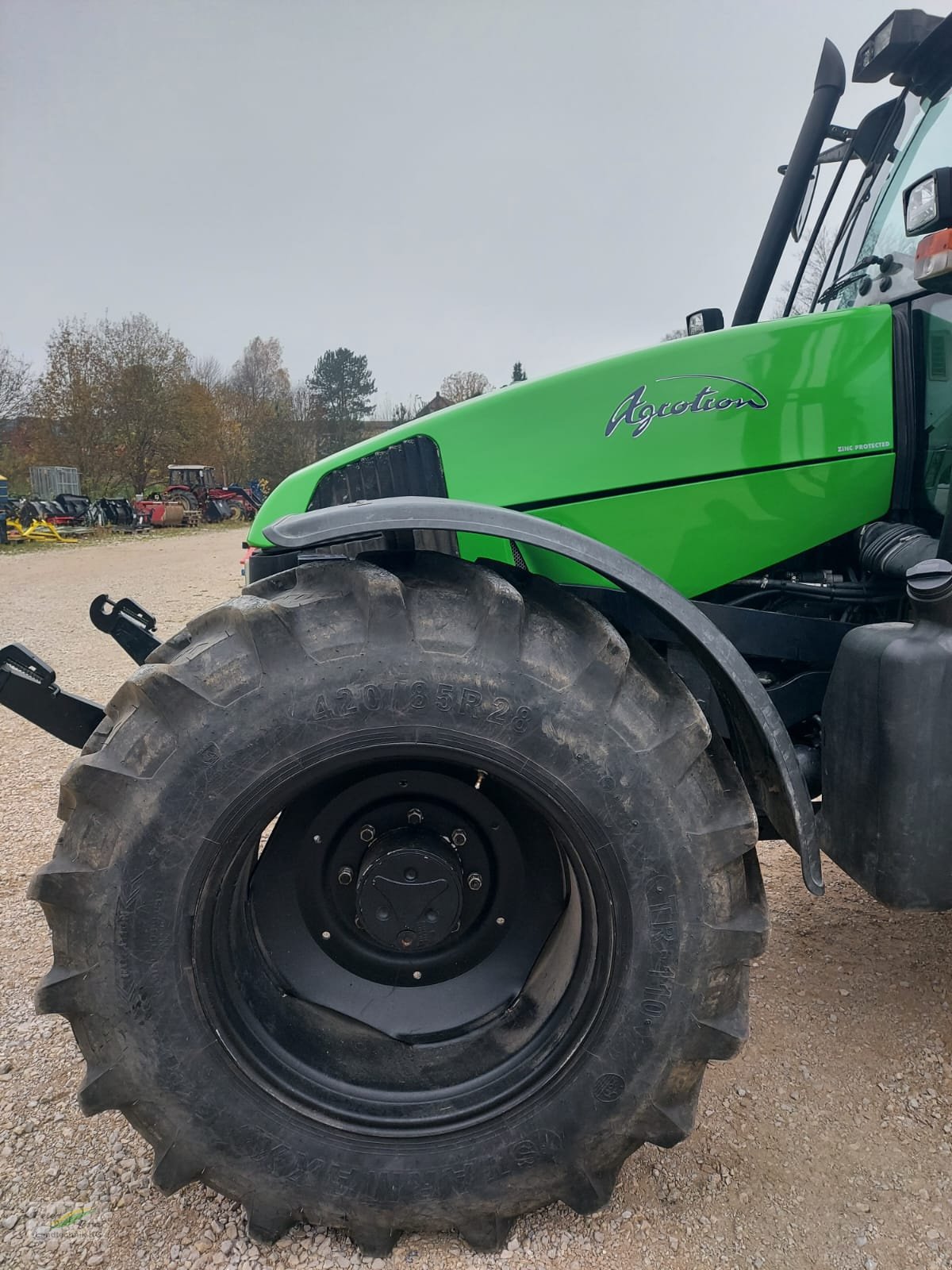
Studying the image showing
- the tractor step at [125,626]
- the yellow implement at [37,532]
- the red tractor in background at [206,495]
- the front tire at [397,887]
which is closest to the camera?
the front tire at [397,887]

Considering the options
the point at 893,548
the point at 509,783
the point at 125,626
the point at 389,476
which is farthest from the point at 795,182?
the point at 125,626

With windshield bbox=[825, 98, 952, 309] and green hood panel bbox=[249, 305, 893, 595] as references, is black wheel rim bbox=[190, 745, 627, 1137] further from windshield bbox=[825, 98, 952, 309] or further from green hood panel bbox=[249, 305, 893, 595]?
windshield bbox=[825, 98, 952, 309]

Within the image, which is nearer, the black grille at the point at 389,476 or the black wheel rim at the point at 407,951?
the black wheel rim at the point at 407,951

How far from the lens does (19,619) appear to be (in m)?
10.4

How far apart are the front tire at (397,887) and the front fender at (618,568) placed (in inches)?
4.2

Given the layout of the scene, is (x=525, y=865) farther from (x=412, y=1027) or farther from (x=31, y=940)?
(x=31, y=940)

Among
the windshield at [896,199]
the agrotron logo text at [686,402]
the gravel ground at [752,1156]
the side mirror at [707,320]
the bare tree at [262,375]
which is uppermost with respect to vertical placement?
the bare tree at [262,375]

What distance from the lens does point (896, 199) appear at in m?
2.57

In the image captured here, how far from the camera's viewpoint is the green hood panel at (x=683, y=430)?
1993 millimetres

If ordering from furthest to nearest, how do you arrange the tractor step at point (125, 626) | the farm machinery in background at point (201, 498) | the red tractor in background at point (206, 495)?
the red tractor in background at point (206, 495) < the farm machinery in background at point (201, 498) < the tractor step at point (125, 626)

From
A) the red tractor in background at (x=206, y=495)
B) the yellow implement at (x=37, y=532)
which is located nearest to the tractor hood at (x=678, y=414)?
the yellow implement at (x=37, y=532)

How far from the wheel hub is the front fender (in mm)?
714

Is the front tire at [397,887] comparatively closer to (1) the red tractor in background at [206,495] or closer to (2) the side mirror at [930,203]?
(2) the side mirror at [930,203]

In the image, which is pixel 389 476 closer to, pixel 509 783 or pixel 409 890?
pixel 509 783
